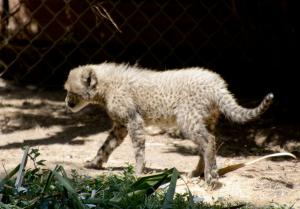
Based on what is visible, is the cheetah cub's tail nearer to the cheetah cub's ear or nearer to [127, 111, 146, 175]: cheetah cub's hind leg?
[127, 111, 146, 175]: cheetah cub's hind leg

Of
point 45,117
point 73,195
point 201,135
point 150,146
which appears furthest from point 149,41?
point 73,195

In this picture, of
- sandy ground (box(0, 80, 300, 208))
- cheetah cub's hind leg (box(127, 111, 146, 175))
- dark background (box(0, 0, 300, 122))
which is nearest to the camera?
sandy ground (box(0, 80, 300, 208))

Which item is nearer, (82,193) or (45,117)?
(82,193)

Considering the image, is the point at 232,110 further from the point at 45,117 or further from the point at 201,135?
the point at 45,117

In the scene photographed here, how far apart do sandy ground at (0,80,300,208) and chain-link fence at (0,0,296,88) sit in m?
0.47

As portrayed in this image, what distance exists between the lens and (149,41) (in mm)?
8188

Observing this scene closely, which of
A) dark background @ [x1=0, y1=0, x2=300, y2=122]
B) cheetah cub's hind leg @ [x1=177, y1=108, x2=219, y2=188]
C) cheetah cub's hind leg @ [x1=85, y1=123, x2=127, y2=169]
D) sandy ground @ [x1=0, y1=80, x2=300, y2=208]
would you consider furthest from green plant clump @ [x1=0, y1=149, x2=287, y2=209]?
dark background @ [x1=0, y1=0, x2=300, y2=122]

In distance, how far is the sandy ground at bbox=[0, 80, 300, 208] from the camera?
4.95 m

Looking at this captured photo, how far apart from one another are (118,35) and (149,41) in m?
0.38

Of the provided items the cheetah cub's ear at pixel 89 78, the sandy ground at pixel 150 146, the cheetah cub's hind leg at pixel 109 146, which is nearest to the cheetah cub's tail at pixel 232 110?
the sandy ground at pixel 150 146

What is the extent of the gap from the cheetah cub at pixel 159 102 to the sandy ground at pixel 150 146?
9.0 inches

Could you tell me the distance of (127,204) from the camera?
9.86 feet

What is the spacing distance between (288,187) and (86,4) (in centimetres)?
396

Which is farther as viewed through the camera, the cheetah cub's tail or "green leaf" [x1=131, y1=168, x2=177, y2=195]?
the cheetah cub's tail
